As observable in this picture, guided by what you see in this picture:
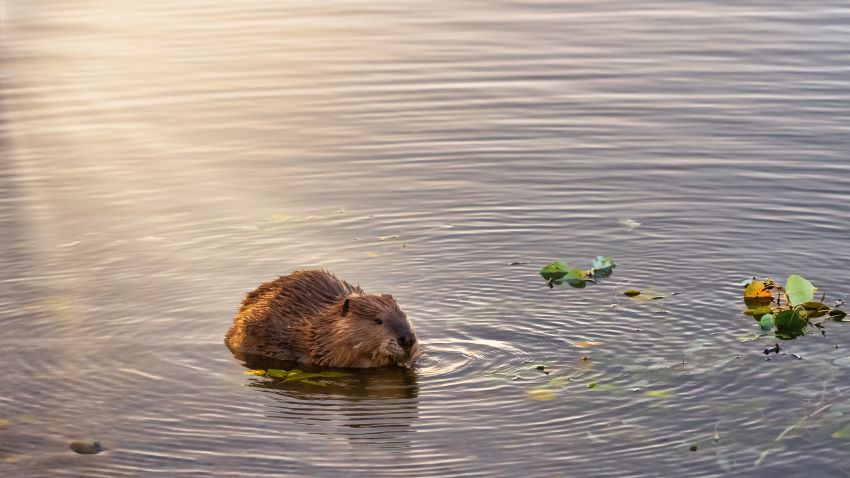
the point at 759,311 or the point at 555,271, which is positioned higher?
the point at 555,271

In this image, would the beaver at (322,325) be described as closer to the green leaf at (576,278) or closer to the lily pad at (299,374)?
the lily pad at (299,374)

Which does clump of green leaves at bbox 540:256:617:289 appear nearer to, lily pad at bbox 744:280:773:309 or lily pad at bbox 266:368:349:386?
lily pad at bbox 744:280:773:309

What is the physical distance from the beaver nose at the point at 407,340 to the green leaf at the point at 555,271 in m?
2.29

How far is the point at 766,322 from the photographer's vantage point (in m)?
11.5

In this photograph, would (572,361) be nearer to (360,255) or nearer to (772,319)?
(772,319)

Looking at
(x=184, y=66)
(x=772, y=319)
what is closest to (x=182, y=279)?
(x=772, y=319)

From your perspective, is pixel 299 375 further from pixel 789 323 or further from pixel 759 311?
pixel 789 323

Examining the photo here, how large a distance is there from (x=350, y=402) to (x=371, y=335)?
0.76 meters

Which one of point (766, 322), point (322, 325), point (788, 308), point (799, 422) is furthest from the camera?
point (788, 308)

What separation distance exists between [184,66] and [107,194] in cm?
706

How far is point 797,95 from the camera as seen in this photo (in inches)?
760

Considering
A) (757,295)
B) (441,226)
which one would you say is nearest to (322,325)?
(441,226)

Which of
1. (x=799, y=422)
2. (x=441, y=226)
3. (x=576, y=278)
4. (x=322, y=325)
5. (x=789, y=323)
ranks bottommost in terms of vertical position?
(x=799, y=422)

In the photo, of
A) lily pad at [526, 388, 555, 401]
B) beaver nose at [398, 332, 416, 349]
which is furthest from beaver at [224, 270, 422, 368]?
lily pad at [526, 388, 555, 401]
